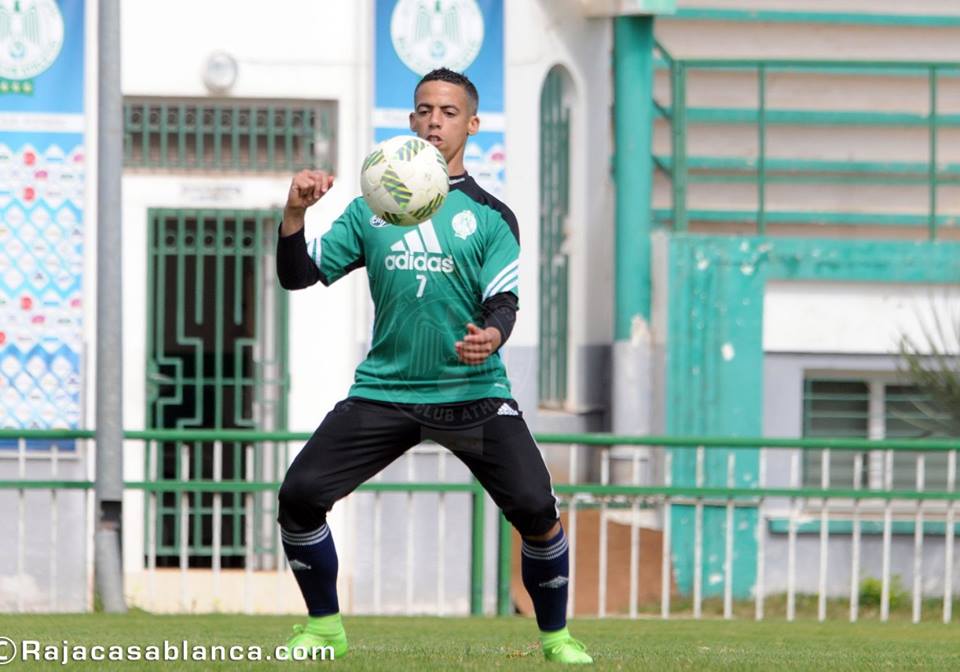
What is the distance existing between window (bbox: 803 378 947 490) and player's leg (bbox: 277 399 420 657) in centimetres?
793

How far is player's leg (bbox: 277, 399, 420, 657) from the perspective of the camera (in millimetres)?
6270

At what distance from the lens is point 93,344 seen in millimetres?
12352

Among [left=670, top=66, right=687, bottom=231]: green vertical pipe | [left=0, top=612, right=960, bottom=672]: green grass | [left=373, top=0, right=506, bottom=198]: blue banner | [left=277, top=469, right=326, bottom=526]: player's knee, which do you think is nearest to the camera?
[left=0, top=612, right=960, bottom=672]: green grass

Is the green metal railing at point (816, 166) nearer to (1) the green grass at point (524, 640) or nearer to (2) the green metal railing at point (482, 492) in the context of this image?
(2) the green metal railing at point (482, 492)

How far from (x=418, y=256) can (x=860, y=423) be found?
838 cm

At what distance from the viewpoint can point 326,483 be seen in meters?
6.26

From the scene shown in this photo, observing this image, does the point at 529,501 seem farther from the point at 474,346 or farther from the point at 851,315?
the point at 851,315

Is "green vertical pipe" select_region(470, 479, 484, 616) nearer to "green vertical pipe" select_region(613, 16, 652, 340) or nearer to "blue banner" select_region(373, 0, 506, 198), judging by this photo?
"blue banner" select_region(373, 0, 506, 198)

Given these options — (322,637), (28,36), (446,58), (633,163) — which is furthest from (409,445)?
(633,163)

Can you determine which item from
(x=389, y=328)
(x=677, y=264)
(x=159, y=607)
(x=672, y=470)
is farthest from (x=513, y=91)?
(x=389, y=328)

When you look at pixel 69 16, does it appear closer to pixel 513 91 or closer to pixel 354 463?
pixel 513 91

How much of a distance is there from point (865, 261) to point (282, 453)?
4182 mm

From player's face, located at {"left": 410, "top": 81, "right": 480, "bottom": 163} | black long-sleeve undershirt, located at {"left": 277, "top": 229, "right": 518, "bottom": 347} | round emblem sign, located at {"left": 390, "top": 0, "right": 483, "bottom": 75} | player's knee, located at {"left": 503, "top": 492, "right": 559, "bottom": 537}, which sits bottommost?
player's knee, located at {"left": 503, "top": 492, "right": 559, "bottom": 537}

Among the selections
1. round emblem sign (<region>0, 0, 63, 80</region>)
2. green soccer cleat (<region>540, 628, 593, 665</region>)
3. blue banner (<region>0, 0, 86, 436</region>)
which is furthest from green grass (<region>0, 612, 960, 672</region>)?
round emblem sign (<region>0, 0, 63, 80</region>)
